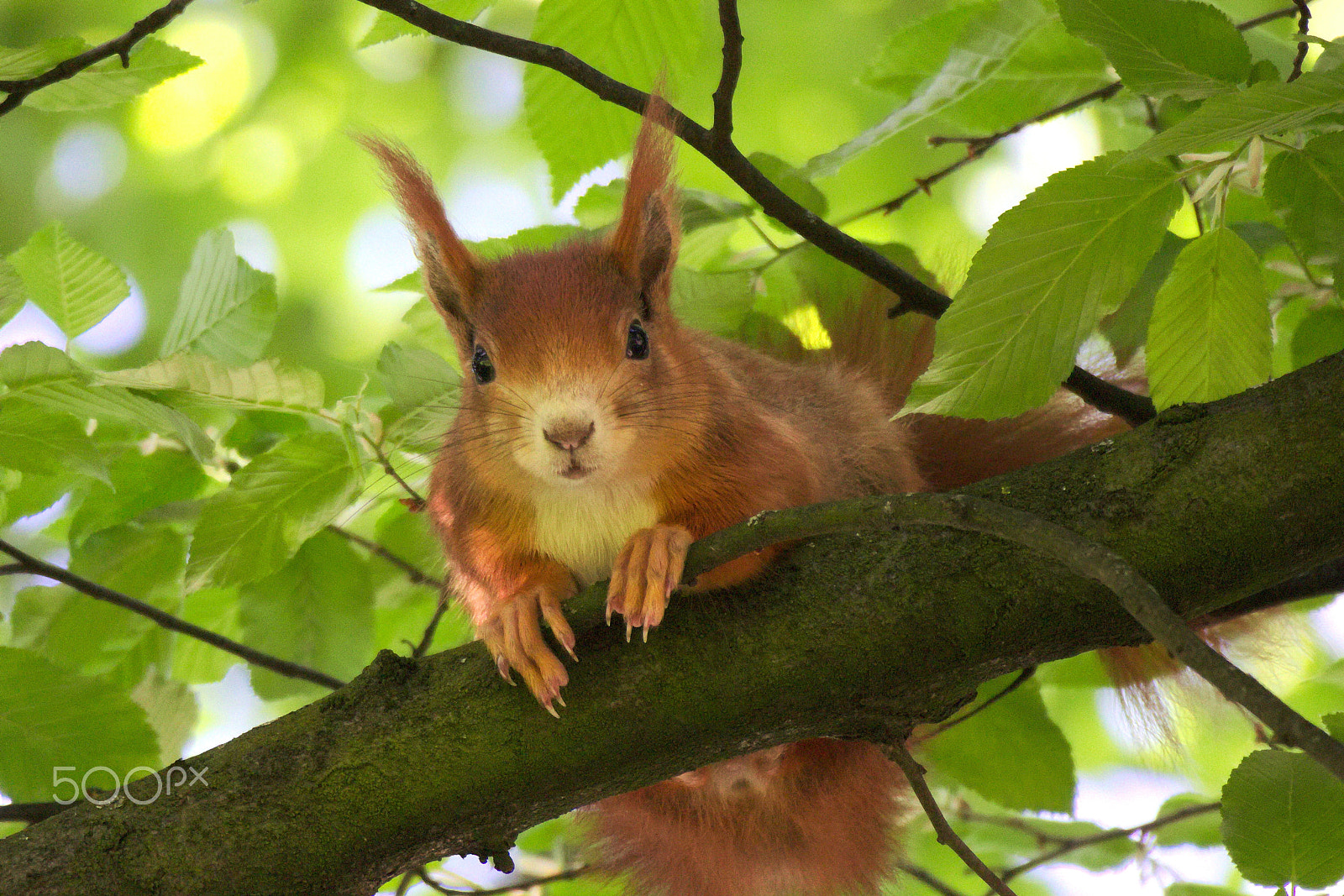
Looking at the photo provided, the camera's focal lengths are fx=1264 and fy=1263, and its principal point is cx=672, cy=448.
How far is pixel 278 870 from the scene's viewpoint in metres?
1.25

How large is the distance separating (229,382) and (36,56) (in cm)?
41

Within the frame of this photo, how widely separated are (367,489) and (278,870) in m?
0.61

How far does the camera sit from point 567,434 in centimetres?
137

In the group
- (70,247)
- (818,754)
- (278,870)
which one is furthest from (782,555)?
(70,247)

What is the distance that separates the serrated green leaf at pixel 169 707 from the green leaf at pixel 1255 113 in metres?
1.59

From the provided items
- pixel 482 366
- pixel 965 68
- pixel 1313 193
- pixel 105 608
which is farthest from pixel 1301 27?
pixel 105 608

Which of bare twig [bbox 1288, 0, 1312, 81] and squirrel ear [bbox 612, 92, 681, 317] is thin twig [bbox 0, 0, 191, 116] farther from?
bare twig [bbox 1288, 0, 1312, 81]

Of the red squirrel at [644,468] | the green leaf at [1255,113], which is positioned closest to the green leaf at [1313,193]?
the green leaf at [1255,113]

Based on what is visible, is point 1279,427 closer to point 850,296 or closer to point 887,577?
point 887,577

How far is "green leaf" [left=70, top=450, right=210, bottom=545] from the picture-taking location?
A: 1.81 meters

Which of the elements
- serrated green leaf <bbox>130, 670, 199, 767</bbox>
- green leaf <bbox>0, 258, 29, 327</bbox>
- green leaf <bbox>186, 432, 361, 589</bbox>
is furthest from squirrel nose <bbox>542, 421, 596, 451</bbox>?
serrated green leaf <bbox>130, 670, 199, 767</bbox>

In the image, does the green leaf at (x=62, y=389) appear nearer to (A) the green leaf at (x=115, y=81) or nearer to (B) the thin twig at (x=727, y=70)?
(A) the green leaf at (x=115, y=81)

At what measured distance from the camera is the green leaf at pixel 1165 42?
45.7 inches

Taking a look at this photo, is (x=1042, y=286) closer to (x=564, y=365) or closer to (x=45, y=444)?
(x=564, y=365)
